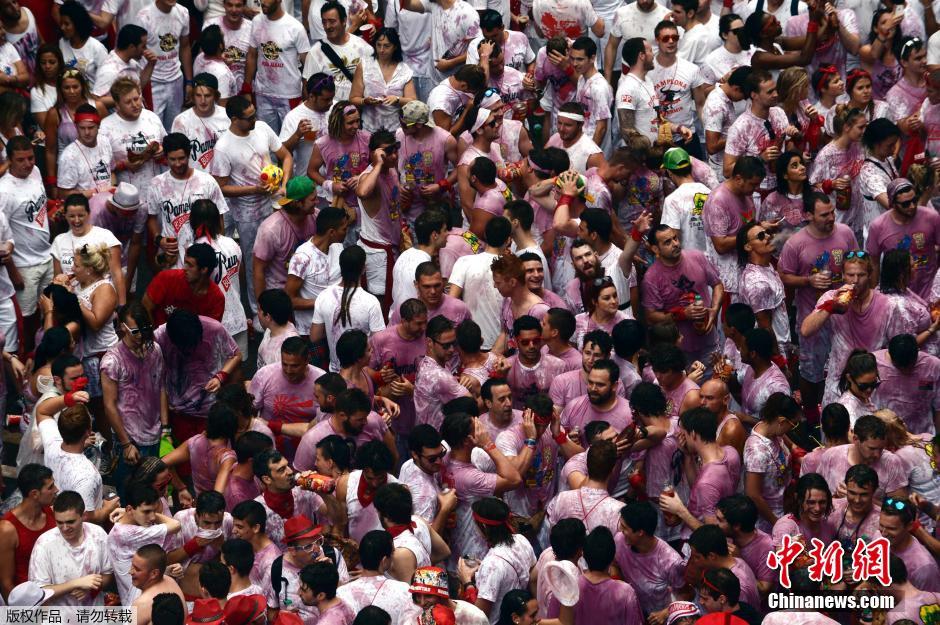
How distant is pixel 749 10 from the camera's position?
16.1 m

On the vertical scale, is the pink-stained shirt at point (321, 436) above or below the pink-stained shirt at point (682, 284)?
above

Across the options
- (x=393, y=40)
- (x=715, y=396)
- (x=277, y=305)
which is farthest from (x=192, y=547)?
(x=393, y=40)

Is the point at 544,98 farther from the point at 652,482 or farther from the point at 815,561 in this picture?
the point at 815,561

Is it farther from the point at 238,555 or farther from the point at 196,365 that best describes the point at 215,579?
the point at 196,365

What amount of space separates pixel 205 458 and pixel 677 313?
12.9 feet

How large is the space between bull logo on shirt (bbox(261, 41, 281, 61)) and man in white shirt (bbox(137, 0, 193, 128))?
2.78 ft

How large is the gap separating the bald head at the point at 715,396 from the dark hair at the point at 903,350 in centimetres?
132

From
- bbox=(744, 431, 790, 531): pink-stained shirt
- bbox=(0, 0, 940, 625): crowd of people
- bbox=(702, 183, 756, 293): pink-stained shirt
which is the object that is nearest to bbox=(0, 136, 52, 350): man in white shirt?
bbox=(0, 0, 940, 625): crowd of people

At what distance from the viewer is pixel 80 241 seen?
41.7ft

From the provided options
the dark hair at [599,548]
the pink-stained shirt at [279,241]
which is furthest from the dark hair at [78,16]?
the dark hair at [599,548]

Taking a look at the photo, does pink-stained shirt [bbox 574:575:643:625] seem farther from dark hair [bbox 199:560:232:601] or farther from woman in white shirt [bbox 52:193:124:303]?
woman in white shirt [bbox 52:193:124:303]

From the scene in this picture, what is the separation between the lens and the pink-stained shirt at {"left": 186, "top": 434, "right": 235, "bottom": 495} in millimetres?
10594

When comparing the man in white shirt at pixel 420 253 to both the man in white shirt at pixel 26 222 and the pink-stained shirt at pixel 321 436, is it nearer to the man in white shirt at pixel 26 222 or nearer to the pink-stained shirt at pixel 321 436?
the pink-stained shirt at pixel 321 436

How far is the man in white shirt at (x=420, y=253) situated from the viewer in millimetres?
12508
